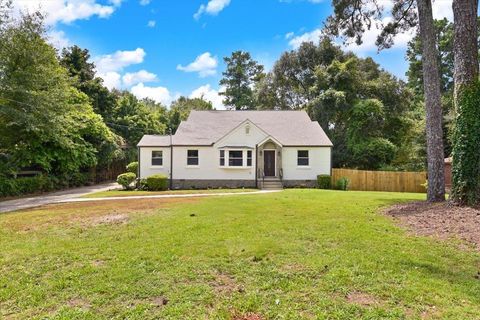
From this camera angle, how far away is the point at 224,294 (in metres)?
4.52

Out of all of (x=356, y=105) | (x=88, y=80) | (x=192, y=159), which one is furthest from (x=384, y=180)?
(x=88, y=80)

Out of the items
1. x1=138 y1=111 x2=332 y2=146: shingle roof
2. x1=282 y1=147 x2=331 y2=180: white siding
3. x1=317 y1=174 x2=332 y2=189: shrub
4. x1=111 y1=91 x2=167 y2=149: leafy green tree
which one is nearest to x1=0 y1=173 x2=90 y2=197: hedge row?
x1=138 y1=111 x2=332 y2=146: shingle roof

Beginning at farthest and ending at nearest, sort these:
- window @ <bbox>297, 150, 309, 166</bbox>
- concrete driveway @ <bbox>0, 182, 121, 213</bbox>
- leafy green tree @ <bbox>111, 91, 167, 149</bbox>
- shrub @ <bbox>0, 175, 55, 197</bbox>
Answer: leafy green tree @ <bbox>111, 91, 167, 149</bbox>, window @ <bbox>297, 150, 309, 166</bbox>, shrub @ <bbox>0, 175, 55, 197</bbox>, concrete driveway @ <bbox>0, 182, 121, 213</bbox>

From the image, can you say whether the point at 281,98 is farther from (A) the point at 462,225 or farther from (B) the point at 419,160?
(A) the point at 462,225

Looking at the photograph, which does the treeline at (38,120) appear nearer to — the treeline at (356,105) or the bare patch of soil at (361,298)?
the bare patch of soil at (361,298)

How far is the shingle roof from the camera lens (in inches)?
1005

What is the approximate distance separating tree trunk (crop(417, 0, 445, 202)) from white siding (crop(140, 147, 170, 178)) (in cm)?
1783

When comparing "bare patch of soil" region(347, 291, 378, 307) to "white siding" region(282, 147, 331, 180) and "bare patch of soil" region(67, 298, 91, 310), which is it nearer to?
"bare patch of soil" region(67, 298, 91, 310)

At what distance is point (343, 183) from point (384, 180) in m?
3.13

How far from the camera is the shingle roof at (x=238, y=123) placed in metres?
25.5

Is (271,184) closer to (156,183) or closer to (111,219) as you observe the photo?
(156,183)

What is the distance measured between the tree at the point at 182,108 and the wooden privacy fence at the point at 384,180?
29116mm

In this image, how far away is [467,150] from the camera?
10016mm

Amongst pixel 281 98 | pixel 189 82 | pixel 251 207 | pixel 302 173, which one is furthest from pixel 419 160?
pixel 189 82
